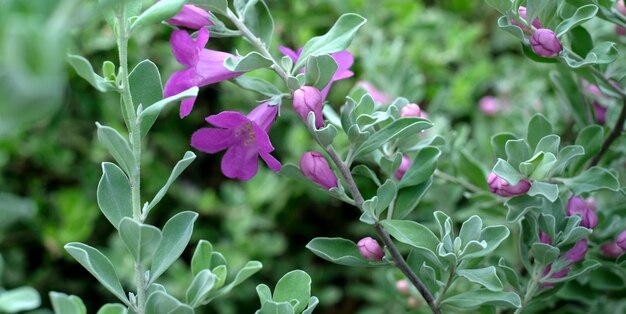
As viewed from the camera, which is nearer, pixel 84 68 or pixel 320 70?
pixel 84 68

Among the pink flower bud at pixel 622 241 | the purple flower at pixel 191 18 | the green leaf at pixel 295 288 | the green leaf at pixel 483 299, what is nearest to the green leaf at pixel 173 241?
the green leaf at pixel 295 288

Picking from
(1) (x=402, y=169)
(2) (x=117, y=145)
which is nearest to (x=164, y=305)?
(2) (x=117, y=145)

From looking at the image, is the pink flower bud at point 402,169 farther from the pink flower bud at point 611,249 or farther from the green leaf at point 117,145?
the green leaf at point 117,145

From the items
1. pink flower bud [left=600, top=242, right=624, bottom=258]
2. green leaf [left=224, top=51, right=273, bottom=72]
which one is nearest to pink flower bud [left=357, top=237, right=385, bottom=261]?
green leaf [left=224, top=51, right=273, bottom=72]

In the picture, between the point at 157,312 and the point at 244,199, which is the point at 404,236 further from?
the point at 244,199

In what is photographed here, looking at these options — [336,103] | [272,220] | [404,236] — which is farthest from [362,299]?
[404,236]

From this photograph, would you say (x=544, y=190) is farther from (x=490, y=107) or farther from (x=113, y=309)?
(x=490, y=107)
